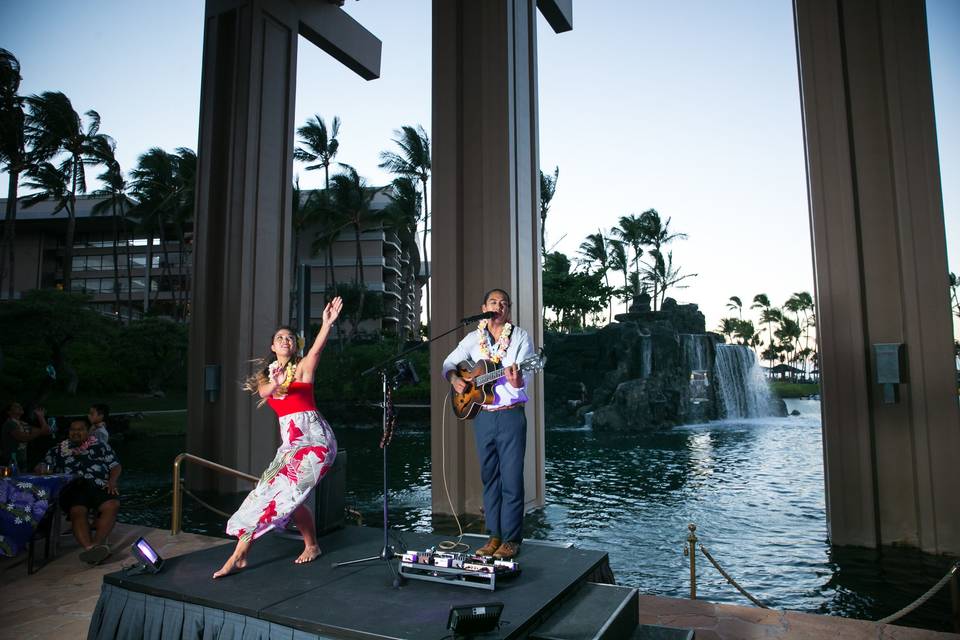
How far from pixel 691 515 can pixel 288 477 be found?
5878mm

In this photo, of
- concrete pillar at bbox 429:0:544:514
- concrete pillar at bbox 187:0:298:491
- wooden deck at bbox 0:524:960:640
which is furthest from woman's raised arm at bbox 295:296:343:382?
concrete pillar at bbox 187:0:298:491

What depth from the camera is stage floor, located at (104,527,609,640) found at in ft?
8.63

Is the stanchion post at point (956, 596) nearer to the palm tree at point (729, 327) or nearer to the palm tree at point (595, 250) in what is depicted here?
the palm tree at point (595, 250)

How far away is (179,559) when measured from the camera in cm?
369

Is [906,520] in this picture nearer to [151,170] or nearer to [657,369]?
[657,369]

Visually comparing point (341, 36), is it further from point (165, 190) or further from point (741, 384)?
point (165, 190)

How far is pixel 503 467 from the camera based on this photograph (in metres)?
3.81

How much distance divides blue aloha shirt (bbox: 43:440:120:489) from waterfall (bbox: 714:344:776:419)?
25.0 metres

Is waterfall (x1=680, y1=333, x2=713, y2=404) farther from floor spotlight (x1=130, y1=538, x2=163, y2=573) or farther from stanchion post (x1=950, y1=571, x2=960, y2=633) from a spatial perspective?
floor spotlight (x1=130, y1=538, x2=163, y2=573)

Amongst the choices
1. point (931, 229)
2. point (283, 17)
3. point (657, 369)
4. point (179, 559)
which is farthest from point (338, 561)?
point (657, 369)

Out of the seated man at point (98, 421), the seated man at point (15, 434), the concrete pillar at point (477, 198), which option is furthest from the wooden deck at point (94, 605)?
the concrete pillar at point (477, 198)

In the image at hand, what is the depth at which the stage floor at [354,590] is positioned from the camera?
2.63 metres

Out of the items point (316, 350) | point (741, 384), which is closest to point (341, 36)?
point (316, 350)

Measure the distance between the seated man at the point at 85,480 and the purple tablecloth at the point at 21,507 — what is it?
412 mm
